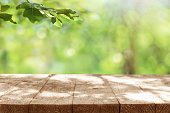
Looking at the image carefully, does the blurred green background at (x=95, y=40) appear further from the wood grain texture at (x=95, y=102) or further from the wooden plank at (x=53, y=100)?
the wood grain texture at (x=95, y=102)

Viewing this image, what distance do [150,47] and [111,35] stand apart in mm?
837

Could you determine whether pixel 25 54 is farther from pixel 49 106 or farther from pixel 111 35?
pixel 49 106

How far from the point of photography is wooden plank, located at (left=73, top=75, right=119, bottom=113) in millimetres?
1258

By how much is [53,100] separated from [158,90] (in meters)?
0.69

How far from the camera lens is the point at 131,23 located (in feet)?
16.4

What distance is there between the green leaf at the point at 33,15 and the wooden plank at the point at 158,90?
735mm

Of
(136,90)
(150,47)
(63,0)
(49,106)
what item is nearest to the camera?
(49,106)

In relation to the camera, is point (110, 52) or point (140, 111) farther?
point (110, 52)

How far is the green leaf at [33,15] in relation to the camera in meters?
0.99

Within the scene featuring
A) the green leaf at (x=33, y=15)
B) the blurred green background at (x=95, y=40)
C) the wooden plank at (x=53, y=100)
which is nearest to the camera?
the green leaf at (x=33, y=15)

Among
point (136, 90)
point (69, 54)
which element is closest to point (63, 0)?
point (69, 54)

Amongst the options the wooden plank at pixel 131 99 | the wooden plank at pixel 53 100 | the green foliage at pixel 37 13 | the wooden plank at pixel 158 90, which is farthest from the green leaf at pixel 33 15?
the wooden plank at pixel 158 90

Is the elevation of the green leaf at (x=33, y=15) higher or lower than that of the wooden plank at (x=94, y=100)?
higher

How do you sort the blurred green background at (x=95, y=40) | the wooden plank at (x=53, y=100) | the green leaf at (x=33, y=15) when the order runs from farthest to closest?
the blurred green background at (x=95, y=40) → the wooden plank at (x=53, y=100) → the green leaf at (x=33, y=15)
